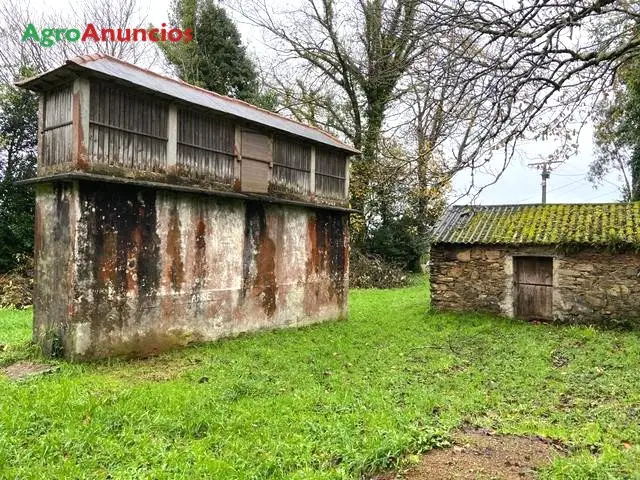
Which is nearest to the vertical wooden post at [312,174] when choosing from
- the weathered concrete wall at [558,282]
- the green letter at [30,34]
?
the weathered concrete wall at [558,282]

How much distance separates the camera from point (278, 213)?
11516mm

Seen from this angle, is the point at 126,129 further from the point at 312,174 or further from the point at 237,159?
the point at 312,174

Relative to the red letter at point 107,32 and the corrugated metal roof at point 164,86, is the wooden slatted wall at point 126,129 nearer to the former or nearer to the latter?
the corrugated metal roof at point 164,86

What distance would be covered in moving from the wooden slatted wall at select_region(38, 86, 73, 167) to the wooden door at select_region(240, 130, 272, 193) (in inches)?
145

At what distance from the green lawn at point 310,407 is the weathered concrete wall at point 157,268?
56 centimetres

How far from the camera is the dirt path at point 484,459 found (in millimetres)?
4168

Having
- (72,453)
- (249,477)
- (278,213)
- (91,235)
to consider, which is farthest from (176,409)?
(278,213)

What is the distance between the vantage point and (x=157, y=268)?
28.7 feet

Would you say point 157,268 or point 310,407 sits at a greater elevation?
point 157,268

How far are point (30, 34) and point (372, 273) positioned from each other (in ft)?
60.4

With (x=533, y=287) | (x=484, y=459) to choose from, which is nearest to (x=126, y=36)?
(x=533, y=287)

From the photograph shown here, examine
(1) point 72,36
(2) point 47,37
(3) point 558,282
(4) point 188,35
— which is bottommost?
(3) point 558,282

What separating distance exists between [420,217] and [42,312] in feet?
60.8

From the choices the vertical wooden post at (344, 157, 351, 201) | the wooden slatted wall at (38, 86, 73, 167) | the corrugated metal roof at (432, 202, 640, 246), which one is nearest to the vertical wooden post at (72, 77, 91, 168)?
the wooden slatted wall at (38, 86, 73, 167)
